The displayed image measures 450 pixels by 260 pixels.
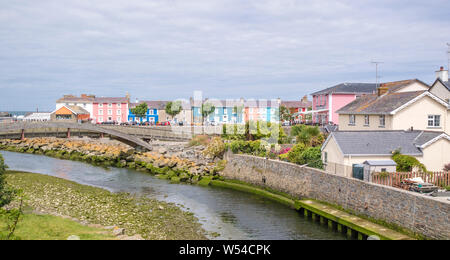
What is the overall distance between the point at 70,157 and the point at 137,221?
122 feet

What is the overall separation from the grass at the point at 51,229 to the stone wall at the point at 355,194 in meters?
13.4

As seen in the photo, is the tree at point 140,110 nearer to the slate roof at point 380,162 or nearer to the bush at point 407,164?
the slate roof at point 380,162

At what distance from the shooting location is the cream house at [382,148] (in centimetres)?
2752

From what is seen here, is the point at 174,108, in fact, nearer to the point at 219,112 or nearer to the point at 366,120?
the point at 219,112

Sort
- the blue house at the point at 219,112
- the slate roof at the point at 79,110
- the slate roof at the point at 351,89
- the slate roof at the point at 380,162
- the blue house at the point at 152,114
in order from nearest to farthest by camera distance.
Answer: the slate roof at the point at 380,162
the slate roof at the point at 351,89
the blue house at the point at 219,112
the slate roof at the point at 79,110
the blue house at the point at 152,114

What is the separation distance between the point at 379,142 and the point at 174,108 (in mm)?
77670

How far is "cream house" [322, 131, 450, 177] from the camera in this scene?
90.3 ft

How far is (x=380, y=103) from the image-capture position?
3809 cm

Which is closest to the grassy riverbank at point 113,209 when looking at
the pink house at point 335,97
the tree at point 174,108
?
the pink house at point 335,97

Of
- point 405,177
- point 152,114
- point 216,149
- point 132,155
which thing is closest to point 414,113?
point 405,177

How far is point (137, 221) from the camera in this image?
22797 millimetres

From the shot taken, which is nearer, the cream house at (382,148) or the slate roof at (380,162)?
the slate roof at (380,162)

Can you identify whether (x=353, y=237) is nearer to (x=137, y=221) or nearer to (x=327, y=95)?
(x=137, y=221)
